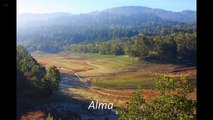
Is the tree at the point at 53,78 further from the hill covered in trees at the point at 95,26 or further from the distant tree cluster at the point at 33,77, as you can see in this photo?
the hill covered in trees at the point at 95,26

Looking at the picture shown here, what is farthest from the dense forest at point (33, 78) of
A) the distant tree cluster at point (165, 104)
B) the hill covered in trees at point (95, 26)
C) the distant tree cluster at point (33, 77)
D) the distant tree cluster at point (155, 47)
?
the distant tree cluster at point (165, 104)

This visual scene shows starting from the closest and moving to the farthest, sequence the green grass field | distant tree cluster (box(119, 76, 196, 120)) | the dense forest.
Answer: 1. distant tree cluster (box(119, 76, 196, 120))
2. the green grass field
3. the dense forest

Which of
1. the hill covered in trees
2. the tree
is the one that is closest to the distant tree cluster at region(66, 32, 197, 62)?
the hill covered in trees

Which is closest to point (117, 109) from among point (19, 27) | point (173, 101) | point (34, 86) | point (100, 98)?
point (100, 98)

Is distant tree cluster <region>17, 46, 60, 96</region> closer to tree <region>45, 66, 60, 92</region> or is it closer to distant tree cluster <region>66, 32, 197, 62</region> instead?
tree <region>45, 66, 60, 92</region>

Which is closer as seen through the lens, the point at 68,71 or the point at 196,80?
the point at 196,80
